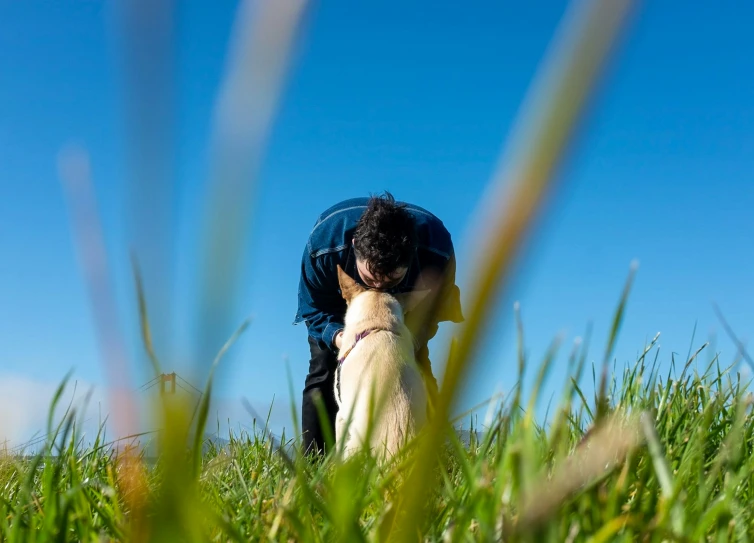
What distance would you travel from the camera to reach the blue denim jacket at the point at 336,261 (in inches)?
202

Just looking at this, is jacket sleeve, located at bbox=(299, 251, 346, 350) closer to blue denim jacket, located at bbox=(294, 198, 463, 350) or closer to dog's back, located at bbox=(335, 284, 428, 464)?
blue denim jacket, located at bbox=(294, 198, 463, 350)

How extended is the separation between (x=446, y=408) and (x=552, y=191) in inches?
5.5

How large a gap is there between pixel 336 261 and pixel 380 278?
69 cm

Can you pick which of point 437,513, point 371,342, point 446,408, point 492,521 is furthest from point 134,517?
point 371,342

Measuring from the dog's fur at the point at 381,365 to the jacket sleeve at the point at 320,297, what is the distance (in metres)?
0.56

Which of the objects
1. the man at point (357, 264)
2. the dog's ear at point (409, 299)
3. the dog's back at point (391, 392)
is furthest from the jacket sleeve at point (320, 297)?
the dog's back at point (391, 392)

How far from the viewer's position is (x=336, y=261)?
5164 millimetres

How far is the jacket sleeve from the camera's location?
5.20 metres

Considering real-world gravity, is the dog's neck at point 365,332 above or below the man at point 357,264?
below

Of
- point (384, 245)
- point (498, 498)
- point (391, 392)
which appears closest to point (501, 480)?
point (498, 498)

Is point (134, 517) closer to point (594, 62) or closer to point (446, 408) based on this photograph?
point (446, 408)

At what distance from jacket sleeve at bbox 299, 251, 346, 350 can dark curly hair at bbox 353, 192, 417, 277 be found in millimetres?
483

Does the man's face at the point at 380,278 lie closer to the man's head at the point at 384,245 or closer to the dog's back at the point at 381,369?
the man's head at the point at 384,245

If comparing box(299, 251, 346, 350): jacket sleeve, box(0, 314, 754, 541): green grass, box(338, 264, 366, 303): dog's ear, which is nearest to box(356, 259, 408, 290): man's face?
box(338, 264, 366, 303): dog's ear
